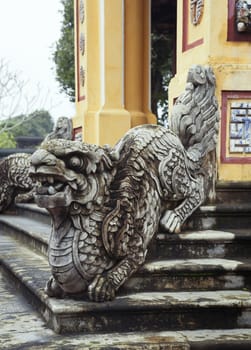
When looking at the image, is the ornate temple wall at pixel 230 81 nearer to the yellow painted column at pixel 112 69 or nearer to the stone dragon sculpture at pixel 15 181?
the stone dragon sculpture at pixel 15 181

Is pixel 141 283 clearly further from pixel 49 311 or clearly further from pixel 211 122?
pixel 211 122

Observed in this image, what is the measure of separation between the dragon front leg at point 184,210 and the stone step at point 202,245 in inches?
2.2

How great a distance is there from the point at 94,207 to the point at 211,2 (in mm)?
1823

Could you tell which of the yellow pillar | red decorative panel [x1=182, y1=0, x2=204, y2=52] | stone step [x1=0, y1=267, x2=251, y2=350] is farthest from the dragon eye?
the yellow pillar

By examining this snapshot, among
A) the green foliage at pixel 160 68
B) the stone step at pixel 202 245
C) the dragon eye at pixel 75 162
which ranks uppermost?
the green foliage at pixel 160 68

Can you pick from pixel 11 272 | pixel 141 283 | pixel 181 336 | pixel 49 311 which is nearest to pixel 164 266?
pixel 141 283

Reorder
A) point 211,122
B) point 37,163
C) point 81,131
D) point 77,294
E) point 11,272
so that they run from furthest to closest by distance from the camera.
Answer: point 81,131 < point 11,272 < point 211,122 < point 77,294 < point 37,163

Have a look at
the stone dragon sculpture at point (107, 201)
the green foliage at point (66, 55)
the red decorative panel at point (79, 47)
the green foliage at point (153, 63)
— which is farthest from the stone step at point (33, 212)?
the green foliage at point (66, 55)

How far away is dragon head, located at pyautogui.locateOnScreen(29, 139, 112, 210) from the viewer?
9.98 feet

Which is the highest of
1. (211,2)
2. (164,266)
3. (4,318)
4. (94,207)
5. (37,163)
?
(211,2)

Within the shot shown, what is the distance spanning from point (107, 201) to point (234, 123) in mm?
1327

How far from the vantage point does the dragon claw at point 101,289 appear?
10.4 feet

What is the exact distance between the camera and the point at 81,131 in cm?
809

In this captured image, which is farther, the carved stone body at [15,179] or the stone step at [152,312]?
the carved stone body at [15,179]
